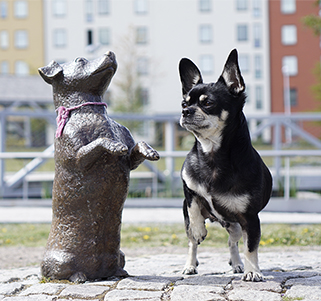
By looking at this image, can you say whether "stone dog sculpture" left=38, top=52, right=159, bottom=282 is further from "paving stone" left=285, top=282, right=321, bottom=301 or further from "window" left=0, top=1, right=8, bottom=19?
"window" left=0, top=1, right=8, bottom=19

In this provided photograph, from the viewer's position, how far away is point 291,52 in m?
39.6

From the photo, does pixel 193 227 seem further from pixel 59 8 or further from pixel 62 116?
pixel 59 8

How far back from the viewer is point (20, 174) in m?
10.2

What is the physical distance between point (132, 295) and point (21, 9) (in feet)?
136

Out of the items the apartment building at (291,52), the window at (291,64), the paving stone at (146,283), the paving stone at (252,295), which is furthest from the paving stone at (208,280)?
the window at (291,64)

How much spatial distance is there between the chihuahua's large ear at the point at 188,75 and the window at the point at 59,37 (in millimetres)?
37288

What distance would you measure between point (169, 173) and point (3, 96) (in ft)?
35.9

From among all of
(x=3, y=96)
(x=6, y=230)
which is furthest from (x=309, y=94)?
(x=6, y=230)

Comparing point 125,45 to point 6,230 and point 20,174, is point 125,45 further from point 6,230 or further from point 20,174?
point 6,230

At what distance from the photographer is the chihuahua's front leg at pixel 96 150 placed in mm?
Result: 3576

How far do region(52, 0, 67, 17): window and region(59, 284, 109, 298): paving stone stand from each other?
3853cm

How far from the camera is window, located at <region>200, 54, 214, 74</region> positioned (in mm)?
38594

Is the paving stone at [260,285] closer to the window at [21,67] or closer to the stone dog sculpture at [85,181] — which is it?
the stone dog sculpture at [85,181]

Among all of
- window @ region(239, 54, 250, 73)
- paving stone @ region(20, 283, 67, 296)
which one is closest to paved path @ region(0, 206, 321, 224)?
paving stone @ region(20, 283, 67, 296)
